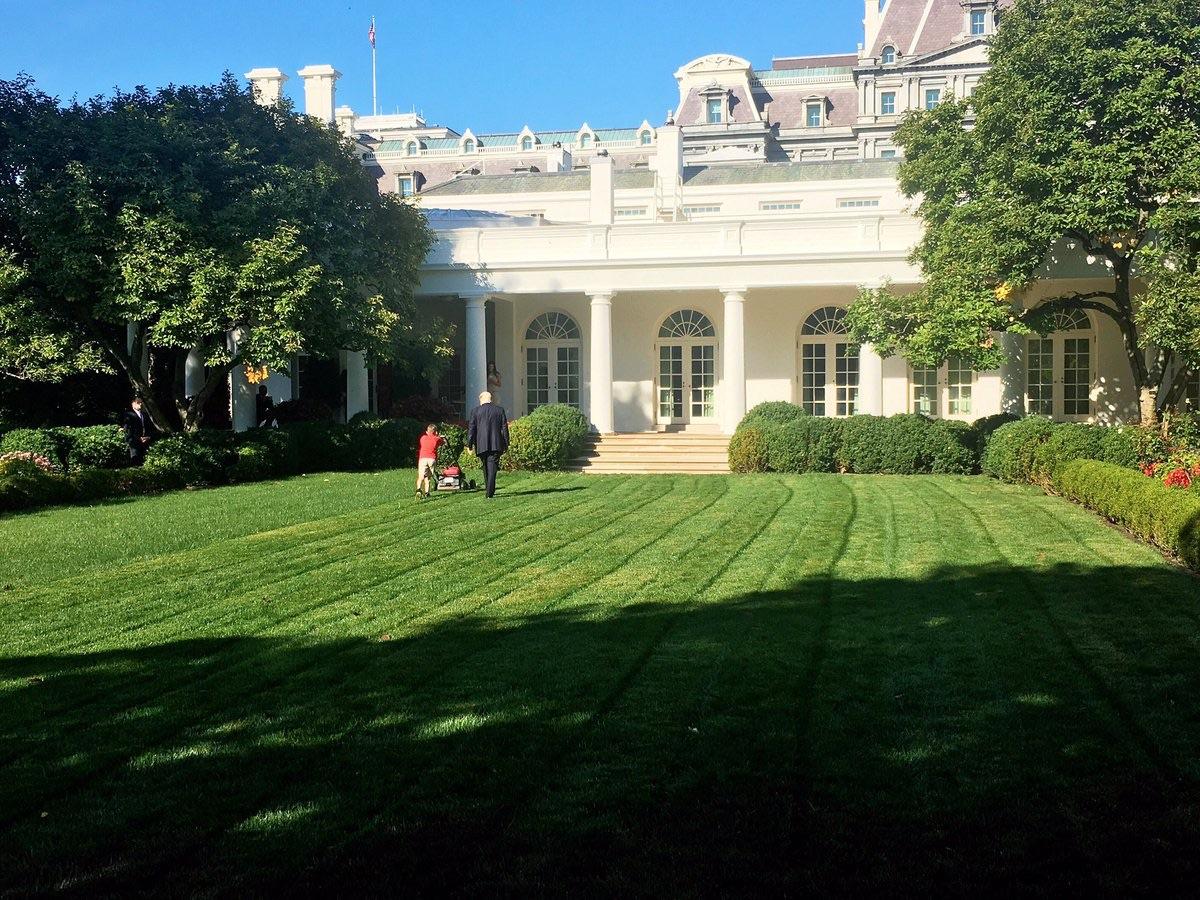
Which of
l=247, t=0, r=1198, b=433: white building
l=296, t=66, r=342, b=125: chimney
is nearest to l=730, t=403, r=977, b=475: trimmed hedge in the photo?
l=247, t=0, r=1198, b=433: white building

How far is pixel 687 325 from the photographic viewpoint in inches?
1164

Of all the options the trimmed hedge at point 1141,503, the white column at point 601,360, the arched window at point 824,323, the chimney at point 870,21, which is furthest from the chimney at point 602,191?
the chimney at point 870,21

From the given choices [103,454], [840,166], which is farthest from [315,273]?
[840,166]

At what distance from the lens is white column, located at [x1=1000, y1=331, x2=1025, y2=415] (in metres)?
25.0

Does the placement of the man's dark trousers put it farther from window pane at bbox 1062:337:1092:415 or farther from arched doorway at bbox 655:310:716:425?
window pane at bbox 1062:337:1092:415

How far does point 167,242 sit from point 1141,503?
15.6m

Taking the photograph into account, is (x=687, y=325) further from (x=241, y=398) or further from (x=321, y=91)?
(x=321, y=91)

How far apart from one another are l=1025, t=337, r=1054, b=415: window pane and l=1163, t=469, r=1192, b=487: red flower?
1342 centimetres

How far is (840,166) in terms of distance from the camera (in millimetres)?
38438

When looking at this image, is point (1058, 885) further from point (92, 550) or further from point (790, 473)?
point (790, 473)

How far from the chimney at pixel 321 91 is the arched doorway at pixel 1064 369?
2078cm

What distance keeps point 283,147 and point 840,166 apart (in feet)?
67.9

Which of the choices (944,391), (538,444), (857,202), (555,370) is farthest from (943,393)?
(857,202)

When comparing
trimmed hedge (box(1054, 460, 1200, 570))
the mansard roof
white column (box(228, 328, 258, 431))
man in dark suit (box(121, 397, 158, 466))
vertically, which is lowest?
trimmed hedge (box(1054, 460, 1200, 570))
